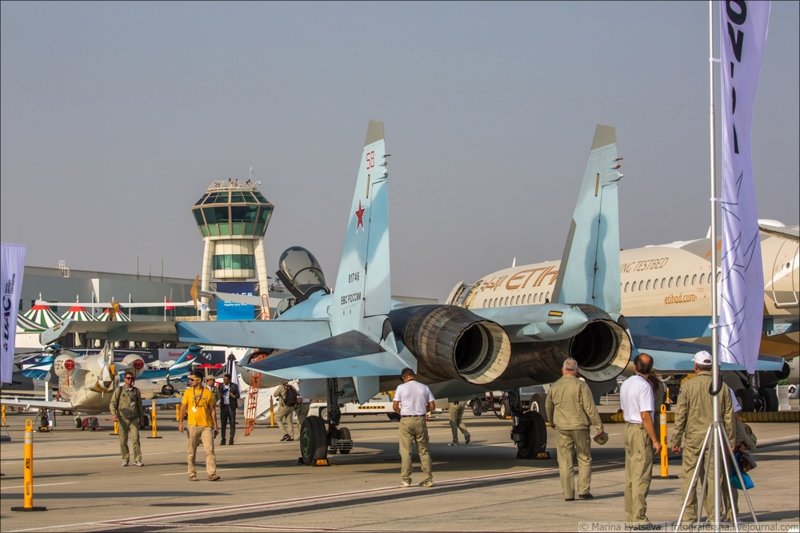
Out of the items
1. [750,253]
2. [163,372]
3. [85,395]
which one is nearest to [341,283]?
[750,253]

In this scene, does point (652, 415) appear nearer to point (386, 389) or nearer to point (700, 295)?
point (386, 389)

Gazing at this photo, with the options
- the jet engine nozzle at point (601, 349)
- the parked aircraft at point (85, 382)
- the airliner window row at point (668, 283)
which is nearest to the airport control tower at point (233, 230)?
the parked aircraft at point (85, 382)

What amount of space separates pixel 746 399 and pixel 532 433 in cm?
1102

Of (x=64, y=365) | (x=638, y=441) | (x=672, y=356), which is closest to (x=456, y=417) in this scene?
(x=672, y=356)

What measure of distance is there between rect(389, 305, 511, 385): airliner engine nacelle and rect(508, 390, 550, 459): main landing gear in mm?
2914

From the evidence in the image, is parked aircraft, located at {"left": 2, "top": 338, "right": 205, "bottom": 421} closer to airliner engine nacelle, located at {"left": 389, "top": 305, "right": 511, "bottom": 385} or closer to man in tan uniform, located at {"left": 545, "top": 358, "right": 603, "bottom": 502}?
airliner engine nacelle, located at {"left": 389, "top": 305, "right": 511, "bottom": 385}

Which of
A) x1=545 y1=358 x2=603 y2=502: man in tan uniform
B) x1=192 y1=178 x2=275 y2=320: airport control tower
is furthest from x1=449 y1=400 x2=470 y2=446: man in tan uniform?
x1=192 y1=178 x2=275 y2=320: airport control tower

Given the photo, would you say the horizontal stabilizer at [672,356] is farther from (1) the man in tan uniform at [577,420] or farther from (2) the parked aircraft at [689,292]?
(1) the man in tan uniform at [577,420]

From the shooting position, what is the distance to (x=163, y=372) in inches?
1703

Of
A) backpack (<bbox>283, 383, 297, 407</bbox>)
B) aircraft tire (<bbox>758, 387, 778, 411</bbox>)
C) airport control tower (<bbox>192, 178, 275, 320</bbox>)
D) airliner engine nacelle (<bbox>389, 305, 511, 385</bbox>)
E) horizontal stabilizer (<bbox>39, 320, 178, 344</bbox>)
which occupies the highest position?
airport control tower (<bbox>192, 178, 275, 320</bbox>)

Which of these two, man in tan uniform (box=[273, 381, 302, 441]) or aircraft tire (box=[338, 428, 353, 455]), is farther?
man in tan uniform (box=[273, 381, 302, 441])

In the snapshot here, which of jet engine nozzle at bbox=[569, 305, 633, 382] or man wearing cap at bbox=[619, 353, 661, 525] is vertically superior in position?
jet engine nozzle at bbox=[569, 305, 633, 382]

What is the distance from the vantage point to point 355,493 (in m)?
14.2

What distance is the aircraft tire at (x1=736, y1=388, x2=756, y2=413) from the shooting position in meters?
28.0
